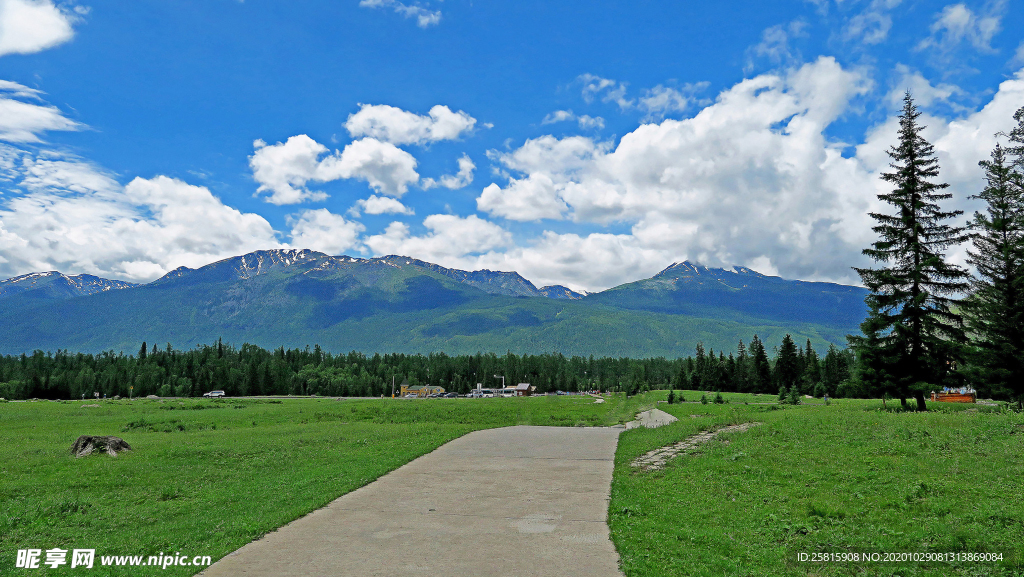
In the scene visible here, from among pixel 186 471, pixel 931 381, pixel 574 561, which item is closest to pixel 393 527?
pixel 574 561

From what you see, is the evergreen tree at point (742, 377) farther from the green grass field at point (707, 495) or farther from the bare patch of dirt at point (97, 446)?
the bare patch of dirt at point (97, 446)

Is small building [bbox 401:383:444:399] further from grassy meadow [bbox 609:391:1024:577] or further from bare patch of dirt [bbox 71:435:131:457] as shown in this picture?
grassy meadow [bbox 609:391:1024:577]

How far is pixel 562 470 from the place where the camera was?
695 inches

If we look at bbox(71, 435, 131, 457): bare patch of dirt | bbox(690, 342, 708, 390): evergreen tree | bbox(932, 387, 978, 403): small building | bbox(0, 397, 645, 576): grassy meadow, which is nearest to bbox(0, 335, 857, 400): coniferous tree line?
bbox(690, 342, 708, 390): evergreen tree

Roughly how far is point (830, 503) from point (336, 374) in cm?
15868

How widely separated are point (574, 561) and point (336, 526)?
5177mm

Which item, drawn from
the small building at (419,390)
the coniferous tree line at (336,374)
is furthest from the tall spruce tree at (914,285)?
the small building at (419,390)

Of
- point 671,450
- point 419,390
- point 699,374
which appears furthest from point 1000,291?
point 419,390

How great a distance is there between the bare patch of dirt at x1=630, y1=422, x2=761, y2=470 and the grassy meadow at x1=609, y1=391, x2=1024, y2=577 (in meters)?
0.50

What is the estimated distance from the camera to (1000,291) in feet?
96.1

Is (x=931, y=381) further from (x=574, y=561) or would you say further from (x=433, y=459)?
(x=574, y=561)

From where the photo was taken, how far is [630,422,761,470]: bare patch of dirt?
57.8 feet

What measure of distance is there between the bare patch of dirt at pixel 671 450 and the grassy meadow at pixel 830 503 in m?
0.50

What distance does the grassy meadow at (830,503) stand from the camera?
27.5 ft
